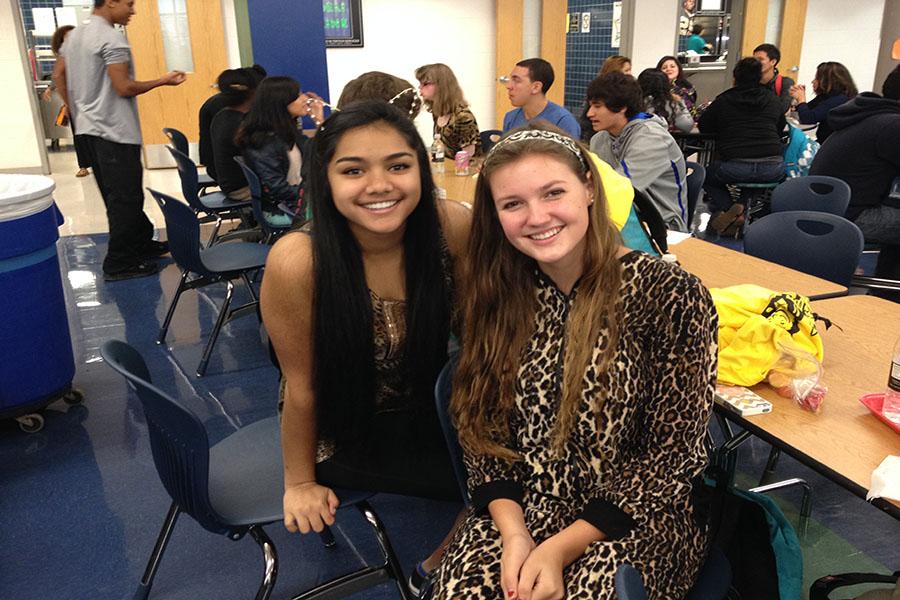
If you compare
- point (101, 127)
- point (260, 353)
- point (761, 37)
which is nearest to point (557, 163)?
point (260, 353)

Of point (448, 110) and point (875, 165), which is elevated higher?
point (448, 110)

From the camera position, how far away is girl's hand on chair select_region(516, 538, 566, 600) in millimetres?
1267

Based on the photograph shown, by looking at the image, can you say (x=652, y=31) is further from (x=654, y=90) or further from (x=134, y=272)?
(x=134, y=272)

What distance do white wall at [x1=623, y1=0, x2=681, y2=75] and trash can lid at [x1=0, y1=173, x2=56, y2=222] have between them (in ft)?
25.0

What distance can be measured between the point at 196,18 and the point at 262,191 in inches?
193

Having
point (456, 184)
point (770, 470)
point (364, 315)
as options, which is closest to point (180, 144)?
point (456, 184)

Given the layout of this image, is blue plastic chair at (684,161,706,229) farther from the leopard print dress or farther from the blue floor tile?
the leopard print dress

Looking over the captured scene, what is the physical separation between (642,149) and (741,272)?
1.06 m

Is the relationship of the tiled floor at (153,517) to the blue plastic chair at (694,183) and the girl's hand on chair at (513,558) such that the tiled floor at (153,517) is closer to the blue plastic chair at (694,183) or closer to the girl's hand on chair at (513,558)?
the girl's hand on chair at (513,558)

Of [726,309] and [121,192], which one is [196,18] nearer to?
[121,192]

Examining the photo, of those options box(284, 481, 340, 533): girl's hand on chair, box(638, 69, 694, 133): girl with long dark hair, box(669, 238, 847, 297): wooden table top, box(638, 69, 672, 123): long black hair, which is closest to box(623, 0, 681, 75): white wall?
box(638, 69, 694, 133): girl with long dark hair

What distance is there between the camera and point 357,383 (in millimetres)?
1663

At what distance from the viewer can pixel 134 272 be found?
4.71m

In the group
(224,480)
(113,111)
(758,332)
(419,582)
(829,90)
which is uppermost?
(113,111)
